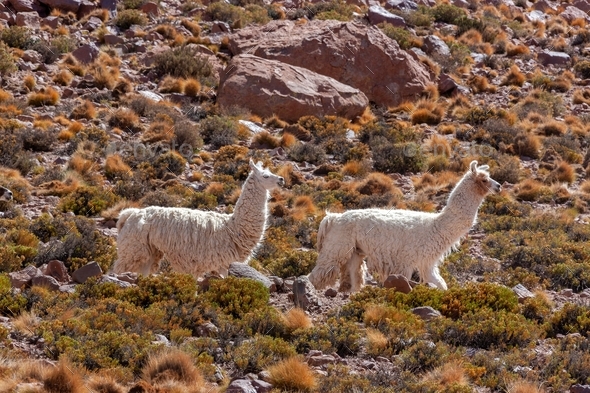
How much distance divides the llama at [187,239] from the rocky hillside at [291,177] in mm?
634

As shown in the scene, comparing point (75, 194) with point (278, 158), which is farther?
point (278, 158)

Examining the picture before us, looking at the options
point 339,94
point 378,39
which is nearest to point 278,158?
point 339,94

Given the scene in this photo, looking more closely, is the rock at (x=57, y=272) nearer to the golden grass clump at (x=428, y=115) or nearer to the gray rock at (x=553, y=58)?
the golden grass clump at (x=428, y=115)

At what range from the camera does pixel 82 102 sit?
72.4 feet

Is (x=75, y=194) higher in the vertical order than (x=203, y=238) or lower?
lower

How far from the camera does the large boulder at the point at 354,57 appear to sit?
2488 cm

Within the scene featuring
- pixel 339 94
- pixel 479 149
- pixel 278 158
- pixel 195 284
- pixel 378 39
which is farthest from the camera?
pixel 378 39

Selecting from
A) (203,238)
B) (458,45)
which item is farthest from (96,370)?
(458,45)

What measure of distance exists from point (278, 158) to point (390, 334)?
11.9 meters

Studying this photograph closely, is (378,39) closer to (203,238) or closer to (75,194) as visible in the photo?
(75,194)

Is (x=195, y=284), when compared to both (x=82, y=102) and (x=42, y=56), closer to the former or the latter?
(x=82, y=102)

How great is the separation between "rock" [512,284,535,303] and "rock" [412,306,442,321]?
5.42 ft

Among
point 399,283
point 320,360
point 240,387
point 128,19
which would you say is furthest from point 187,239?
point 128,19

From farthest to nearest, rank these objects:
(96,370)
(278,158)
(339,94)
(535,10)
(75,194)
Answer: (535,10) → (339,94) → (278,158) → (75,194) → (96,370)
